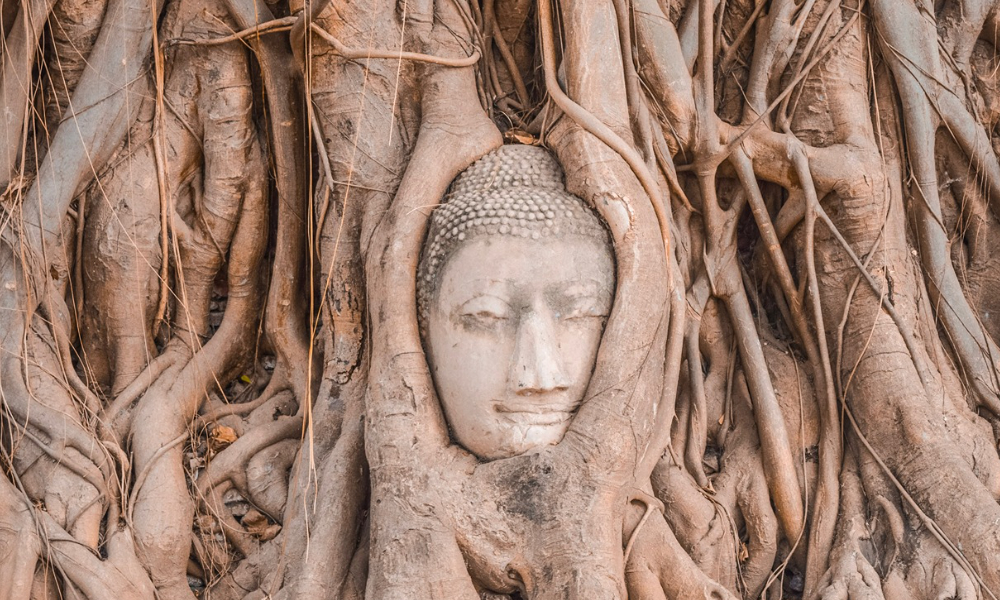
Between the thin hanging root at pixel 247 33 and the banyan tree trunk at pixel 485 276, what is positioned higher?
the thin hanging root at pixel 247 33

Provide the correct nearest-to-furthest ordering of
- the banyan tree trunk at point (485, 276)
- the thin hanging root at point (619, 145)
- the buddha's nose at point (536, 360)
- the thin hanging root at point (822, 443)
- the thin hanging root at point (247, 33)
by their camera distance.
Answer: the buddha's nose at point (536, 360) < the banyan tree trunk at point (485, 276) < the thin hanging root at point (619, 145) < the thin hanging root at point (822, 443) < the thin hanging root at point (247, 33)

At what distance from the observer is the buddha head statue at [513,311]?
2.71m

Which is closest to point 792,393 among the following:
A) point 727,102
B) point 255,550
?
point 727,102

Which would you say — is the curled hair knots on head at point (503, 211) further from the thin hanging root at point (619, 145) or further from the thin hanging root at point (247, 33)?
the thin hanging root at point (247, 33)

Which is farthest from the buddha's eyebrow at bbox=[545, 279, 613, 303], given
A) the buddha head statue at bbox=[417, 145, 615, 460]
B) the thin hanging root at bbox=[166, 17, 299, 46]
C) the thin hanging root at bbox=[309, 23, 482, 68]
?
the thin hanging root at bbox=[166, 17, 299, 46]

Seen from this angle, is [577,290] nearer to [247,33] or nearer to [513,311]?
[513,311]

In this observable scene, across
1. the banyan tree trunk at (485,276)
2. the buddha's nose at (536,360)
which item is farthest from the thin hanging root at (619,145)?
the buddha's nose at (536,360)

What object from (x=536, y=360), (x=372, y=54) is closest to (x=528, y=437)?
(x=536, y=360)

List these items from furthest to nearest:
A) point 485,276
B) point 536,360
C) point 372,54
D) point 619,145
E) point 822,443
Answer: point 822,443 → point 372,54 → point 619,145 → point 485,276 → point 536,360

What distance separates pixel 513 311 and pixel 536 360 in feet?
0.49

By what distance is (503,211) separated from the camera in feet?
9.21

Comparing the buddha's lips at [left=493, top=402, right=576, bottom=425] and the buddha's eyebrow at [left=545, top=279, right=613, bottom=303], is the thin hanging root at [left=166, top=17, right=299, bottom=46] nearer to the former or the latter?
the buddha's eyebrow at [left=545, top=279, right=613, bottom=303]

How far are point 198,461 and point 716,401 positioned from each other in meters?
1.51

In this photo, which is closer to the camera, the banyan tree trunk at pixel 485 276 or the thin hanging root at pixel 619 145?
the banyan tree trunk at pixel 485 276
